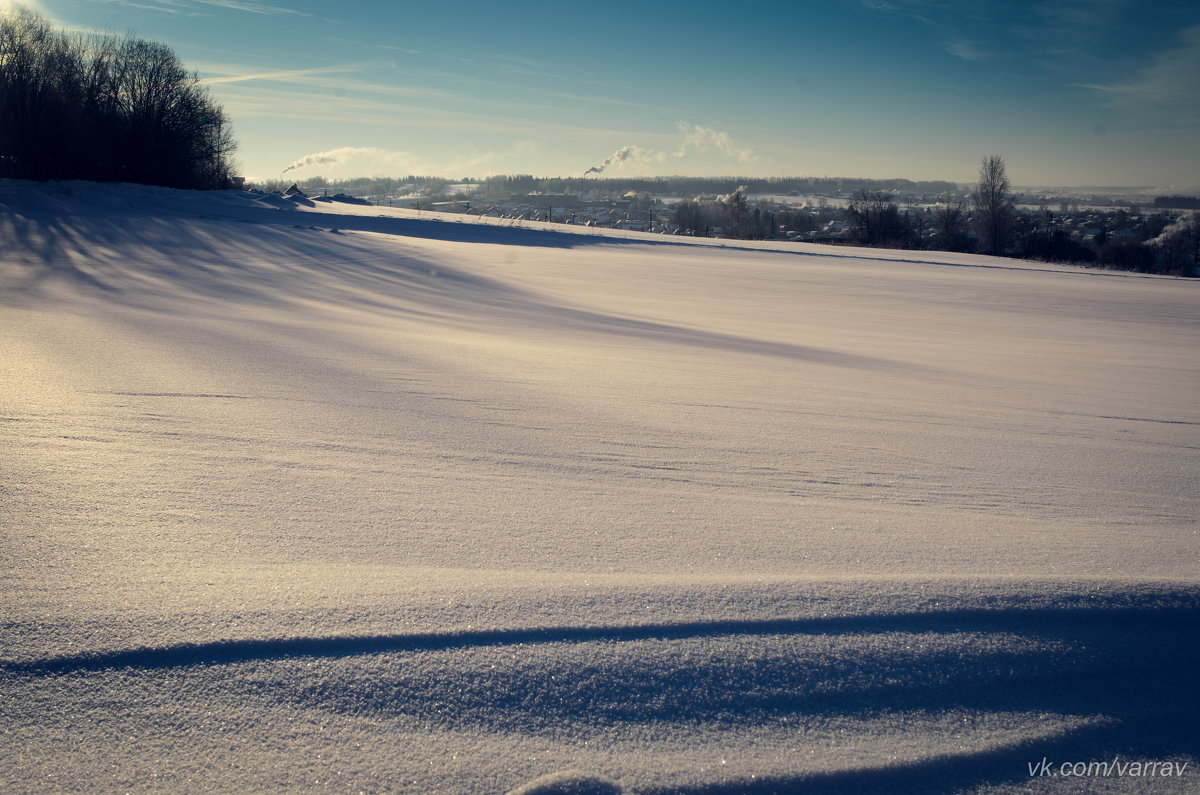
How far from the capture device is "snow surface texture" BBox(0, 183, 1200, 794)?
126 centimetres

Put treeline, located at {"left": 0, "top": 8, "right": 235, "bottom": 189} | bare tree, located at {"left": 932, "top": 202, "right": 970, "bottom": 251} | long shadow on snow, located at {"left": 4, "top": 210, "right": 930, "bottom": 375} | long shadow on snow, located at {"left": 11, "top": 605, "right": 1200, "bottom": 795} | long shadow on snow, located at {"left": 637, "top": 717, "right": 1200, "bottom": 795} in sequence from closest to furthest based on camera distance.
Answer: long shadow on snow, located at {"left": 637, "top": 717, "right": 1200, "bottom": 795}, long shadow on snow, located at {"left": 11, "top": 605, "right": 1200, "bottom": 795}, long shadow on snow, located at {"left": 4, "top": 210, "right": 930, "bottom": 375}, treeline, located at {"left": 0, "top": 8, "right": 235, "bottom": 189}, bare tree, located at {"left": 932, "top": 202, "right": 970, "bottom": 251}

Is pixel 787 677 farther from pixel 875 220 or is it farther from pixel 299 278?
pixel 875 220

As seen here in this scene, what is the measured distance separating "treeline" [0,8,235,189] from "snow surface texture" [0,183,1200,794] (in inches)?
1179

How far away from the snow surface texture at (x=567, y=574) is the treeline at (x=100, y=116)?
2995 cm

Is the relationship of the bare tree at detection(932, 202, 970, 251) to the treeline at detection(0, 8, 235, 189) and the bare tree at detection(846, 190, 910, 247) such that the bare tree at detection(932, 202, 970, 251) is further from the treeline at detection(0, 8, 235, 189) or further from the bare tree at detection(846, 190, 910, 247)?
the treeline at detection(0, 8, 235, 189)

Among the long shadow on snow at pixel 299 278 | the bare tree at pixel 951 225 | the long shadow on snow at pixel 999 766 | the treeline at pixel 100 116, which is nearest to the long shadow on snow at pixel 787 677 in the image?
the long shadow on snow at pixel 999 766

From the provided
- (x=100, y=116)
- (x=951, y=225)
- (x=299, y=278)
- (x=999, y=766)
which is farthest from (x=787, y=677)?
(x=951, y=225)

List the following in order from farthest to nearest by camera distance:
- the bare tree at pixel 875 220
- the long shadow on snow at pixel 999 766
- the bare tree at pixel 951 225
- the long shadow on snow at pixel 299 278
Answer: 1. the bare tree at pixel 875 220
2. the bare tree at pixel 951 225
3. the long shadow on snow at pixel 299 278
4. the long shadow on snow at pixel 999 766

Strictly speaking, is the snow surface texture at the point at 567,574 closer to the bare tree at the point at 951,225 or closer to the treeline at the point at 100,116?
the treeline at the point at 100,116

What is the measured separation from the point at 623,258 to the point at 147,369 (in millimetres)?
15926

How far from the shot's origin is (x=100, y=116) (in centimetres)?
2884

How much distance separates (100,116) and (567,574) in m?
37.7

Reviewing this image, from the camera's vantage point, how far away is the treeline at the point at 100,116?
25.7m

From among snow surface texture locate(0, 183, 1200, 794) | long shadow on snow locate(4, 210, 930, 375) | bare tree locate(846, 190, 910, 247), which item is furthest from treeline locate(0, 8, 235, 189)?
bare tree locate(846, 190, 910, 247)
